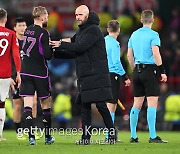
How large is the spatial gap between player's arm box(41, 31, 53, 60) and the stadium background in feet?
29.8

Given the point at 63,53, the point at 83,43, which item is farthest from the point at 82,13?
the point at 63,53

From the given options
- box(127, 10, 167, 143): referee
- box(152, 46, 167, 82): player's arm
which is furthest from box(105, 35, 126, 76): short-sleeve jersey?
box(152, 46, 167, 82): player's arm

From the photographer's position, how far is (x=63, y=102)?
24797mm

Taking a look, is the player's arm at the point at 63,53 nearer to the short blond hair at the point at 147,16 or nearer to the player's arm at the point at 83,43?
the player's arm at the point at 83,43

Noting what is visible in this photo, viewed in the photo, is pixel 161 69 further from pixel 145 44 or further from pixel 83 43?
pixel 83 43

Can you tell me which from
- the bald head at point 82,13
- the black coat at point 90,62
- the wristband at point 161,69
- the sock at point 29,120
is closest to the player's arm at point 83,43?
the black coat at point 90,62

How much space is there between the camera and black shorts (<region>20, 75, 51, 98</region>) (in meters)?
15.0

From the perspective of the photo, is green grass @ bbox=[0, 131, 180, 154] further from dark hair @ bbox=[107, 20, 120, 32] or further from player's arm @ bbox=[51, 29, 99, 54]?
dark hair @ bbox=[107, 20, 120, 32]

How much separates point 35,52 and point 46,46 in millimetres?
262

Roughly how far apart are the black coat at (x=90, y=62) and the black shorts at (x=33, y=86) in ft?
2.10

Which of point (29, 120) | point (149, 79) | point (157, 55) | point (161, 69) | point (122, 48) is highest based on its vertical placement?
point (122, 48)

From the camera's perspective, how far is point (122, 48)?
84.3ft

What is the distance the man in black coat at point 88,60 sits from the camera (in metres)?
14.7

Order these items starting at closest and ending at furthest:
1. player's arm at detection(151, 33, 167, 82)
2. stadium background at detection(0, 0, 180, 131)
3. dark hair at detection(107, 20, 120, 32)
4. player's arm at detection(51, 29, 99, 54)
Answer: player's arm at detection(51, 29, 99, 54), player's arm at detection(151, 33, 167, 82), dark hair at detection(107, 20, 120, 32), stadium background at detection(0, 0, 180, 131)
